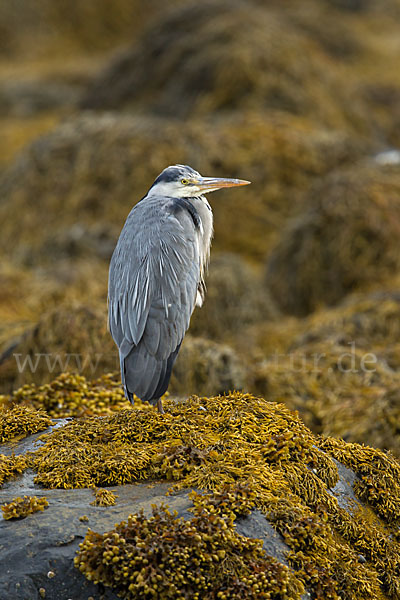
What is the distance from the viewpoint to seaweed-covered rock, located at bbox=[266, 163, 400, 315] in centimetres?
1061

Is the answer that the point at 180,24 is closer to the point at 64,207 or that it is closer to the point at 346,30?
the point at 346,30

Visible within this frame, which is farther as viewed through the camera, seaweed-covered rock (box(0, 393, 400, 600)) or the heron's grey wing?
the heron's grey wing

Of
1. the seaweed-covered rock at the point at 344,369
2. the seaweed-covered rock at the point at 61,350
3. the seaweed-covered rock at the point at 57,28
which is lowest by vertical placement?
the seaweed-covered rock at the point at 344,369

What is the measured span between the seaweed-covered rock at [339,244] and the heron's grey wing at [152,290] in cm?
638


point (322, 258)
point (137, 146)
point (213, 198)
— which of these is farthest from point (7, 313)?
point (137, 146)

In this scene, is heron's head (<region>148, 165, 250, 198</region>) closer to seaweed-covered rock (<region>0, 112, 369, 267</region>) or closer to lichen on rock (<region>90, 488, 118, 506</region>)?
lichen on rock (<region>90, 488, 118, 506</region>)

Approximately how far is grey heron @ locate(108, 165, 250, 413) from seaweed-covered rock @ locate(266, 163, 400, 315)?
238 inches

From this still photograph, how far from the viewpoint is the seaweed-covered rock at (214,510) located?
2.66 m

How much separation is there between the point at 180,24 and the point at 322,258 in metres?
13.6

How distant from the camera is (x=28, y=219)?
50.5 ft

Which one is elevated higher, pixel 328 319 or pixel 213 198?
pixel 213 198

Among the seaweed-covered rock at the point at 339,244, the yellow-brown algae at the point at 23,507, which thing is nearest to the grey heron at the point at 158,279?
the yellow-brown algae at the point at 23,507

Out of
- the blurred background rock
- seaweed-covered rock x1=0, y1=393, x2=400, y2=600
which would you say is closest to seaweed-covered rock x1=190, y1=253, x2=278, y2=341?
the blurred background rock

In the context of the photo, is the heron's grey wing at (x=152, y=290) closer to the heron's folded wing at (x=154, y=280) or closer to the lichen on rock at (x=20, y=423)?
the heron's folded wing at (x=154, y=280)
